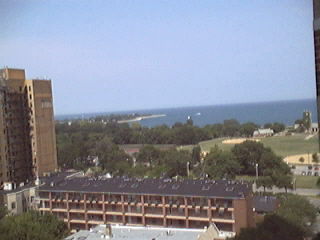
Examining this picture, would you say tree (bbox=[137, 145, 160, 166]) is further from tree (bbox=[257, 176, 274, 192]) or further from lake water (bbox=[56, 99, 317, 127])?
tree (bbox=[257, 176, 274, 192])

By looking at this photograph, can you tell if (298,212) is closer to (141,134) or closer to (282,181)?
(282,181)

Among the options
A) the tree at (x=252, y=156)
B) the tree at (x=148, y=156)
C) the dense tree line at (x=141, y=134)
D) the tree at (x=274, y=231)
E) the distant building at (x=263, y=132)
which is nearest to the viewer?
the tree at (x=274, y=231)

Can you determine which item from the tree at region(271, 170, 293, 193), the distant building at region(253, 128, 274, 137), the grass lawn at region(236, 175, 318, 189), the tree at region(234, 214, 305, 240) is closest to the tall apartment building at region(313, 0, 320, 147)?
the tree at region(234, 214, 305, 240)

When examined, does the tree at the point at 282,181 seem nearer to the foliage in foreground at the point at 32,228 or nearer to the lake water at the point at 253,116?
the lake water at the point at 253,116

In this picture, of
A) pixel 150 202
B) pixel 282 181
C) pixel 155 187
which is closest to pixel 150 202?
pixel 150 202

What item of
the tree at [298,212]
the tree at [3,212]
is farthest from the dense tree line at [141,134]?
the tree at [298,212]

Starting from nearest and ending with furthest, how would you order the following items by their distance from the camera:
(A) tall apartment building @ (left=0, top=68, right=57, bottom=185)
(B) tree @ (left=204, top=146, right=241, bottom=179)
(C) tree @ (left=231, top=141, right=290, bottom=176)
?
(A) tall apartment building @ (left=0, top=68, right=57, bottom=185) < (B) tree @ (left=204, top=146, right=241, bottom=179) < (C) tree @ (left=231, top=141, right=290, bottom=176)

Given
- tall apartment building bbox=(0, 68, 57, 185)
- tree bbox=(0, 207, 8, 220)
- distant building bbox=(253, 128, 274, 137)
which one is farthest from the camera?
distant building bbox=(253, 128, 274, 137)
